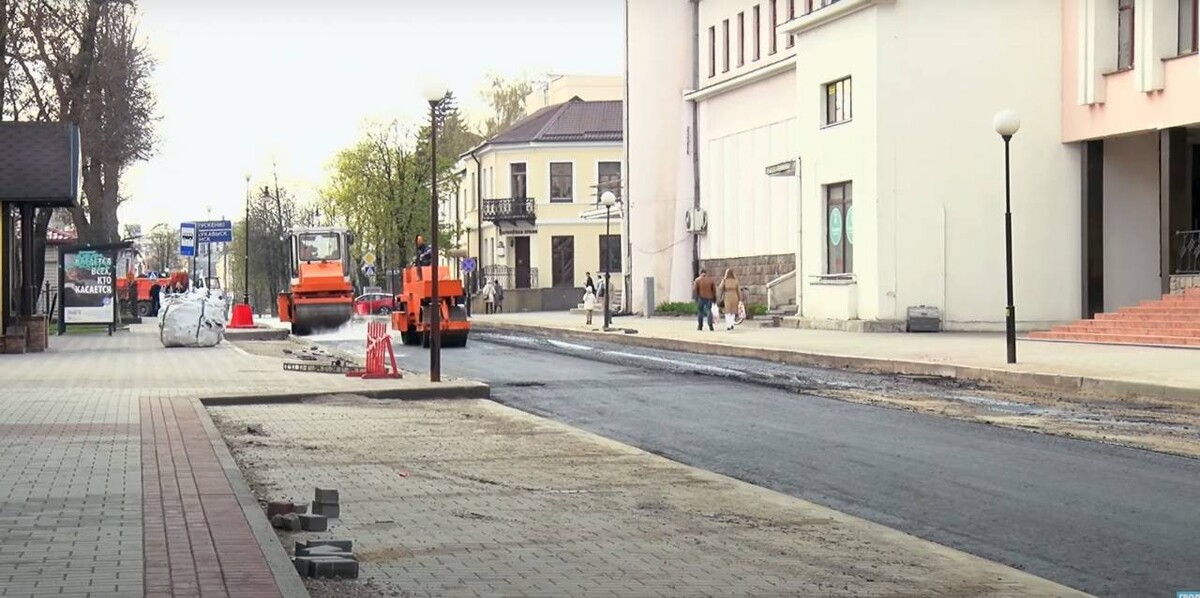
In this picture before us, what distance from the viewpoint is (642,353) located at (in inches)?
1271

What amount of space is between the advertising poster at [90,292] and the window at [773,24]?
852 inches

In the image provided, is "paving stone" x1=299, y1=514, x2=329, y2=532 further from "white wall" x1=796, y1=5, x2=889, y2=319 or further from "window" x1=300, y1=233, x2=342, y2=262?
"window" x1=300, y1=233, x2=342, y2=262

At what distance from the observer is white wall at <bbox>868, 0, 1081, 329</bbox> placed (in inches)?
1447

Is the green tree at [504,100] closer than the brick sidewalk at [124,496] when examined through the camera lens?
No

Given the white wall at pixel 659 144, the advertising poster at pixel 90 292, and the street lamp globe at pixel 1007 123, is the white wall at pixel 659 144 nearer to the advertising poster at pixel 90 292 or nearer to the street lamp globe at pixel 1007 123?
the advertising poster at pixel 90 292

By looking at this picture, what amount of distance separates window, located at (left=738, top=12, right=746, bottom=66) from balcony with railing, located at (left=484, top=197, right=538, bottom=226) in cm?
2877

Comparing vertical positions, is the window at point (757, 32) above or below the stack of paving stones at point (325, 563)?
above

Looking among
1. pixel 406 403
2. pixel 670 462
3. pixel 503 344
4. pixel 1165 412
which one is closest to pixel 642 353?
pixel 503 344

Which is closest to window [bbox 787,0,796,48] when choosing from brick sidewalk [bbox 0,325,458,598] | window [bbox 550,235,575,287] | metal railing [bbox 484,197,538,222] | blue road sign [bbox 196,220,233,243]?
blue road sign [bbox 196,220,233,243]

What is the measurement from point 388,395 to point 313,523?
37.1 feet

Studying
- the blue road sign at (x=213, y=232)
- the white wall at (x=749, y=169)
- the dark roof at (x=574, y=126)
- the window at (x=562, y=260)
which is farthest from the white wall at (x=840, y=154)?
the dark roof at (x=574, y=126)

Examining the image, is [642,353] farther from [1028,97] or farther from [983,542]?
[983,542]

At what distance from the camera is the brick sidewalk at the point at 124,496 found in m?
7.16

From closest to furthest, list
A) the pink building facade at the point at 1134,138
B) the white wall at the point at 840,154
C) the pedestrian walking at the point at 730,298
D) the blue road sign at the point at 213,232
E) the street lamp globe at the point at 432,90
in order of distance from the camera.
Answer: the street lamp globe at the point at 432,90, the pink building facade at the point at 1134,138, the white wall at the point at 840,154, the pedestrian walking at the point at 730,298, the blue road sign at the point at 213,232
